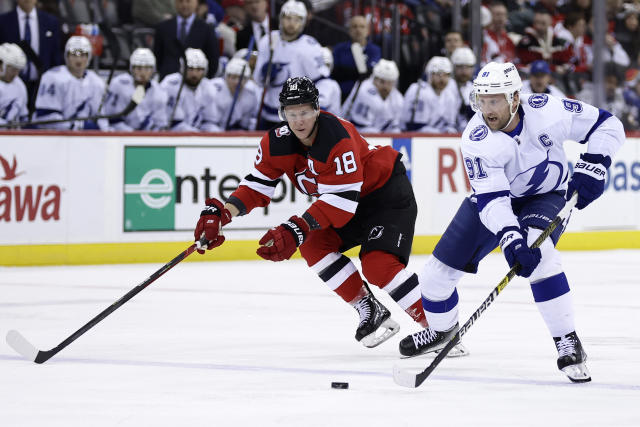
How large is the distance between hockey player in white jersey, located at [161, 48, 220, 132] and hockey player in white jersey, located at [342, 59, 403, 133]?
120cm

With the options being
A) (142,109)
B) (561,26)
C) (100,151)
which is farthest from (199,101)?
(561,26)

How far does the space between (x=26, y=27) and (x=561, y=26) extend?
5.95 meters

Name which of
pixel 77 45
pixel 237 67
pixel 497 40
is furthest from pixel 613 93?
pixel 77 45

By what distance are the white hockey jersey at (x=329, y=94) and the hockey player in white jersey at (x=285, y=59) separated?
2.5 inches

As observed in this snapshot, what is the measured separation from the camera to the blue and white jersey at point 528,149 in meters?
4.22

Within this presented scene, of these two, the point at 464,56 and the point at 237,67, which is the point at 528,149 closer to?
the point at 237,67

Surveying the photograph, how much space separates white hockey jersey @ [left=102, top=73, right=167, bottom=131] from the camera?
31.1 feet

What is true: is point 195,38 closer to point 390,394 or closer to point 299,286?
point 299,286

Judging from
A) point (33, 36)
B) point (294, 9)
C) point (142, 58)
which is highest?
point (294, 9)

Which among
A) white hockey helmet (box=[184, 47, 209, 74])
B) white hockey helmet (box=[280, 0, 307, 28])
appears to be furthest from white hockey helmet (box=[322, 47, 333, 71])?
white hockey helmet (box=[184, 47, 209, 74])

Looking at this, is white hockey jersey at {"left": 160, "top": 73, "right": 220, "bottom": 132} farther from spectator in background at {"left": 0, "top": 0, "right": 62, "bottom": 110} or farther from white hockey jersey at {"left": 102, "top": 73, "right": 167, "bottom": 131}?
spectator in background at {"left": 0, "top": 0, "right": 62, "bottom": 110}

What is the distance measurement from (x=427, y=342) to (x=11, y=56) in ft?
16.4

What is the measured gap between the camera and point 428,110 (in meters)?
10.6

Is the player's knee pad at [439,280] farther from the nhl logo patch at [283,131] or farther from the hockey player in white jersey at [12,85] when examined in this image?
the hockey player in white jersey at [12,85]
